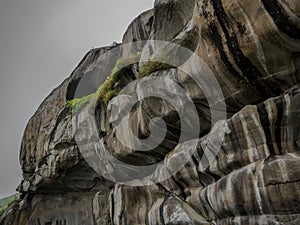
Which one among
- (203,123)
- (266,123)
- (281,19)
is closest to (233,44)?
(281,19)

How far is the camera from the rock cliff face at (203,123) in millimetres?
6496

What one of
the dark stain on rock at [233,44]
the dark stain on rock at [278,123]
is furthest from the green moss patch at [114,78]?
the dark stain on rock at [278,123]

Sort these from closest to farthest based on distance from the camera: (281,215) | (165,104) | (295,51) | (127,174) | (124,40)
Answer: (281,215) → (295,51) → (165,104) → (127,174) → (124,40)

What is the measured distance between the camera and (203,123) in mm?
9766

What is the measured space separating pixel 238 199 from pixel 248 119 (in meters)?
1.92

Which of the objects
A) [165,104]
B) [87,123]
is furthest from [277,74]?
[87,123]

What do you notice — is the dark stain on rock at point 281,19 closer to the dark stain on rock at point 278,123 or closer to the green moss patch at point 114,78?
the dark stain on rock at point 278,123

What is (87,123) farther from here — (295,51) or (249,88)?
(295,51)

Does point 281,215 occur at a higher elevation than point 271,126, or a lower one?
lower

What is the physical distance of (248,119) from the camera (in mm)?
7098

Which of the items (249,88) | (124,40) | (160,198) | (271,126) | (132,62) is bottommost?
(160,198)

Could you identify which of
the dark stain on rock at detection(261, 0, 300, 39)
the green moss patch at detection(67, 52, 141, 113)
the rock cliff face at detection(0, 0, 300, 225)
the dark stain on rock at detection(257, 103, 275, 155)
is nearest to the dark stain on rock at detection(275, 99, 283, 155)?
the rock cliff face at detection(0, 0, 300, 225)

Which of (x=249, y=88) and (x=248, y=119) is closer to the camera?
(x=248, y=119)

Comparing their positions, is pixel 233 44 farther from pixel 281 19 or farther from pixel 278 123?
pixel 278 123
